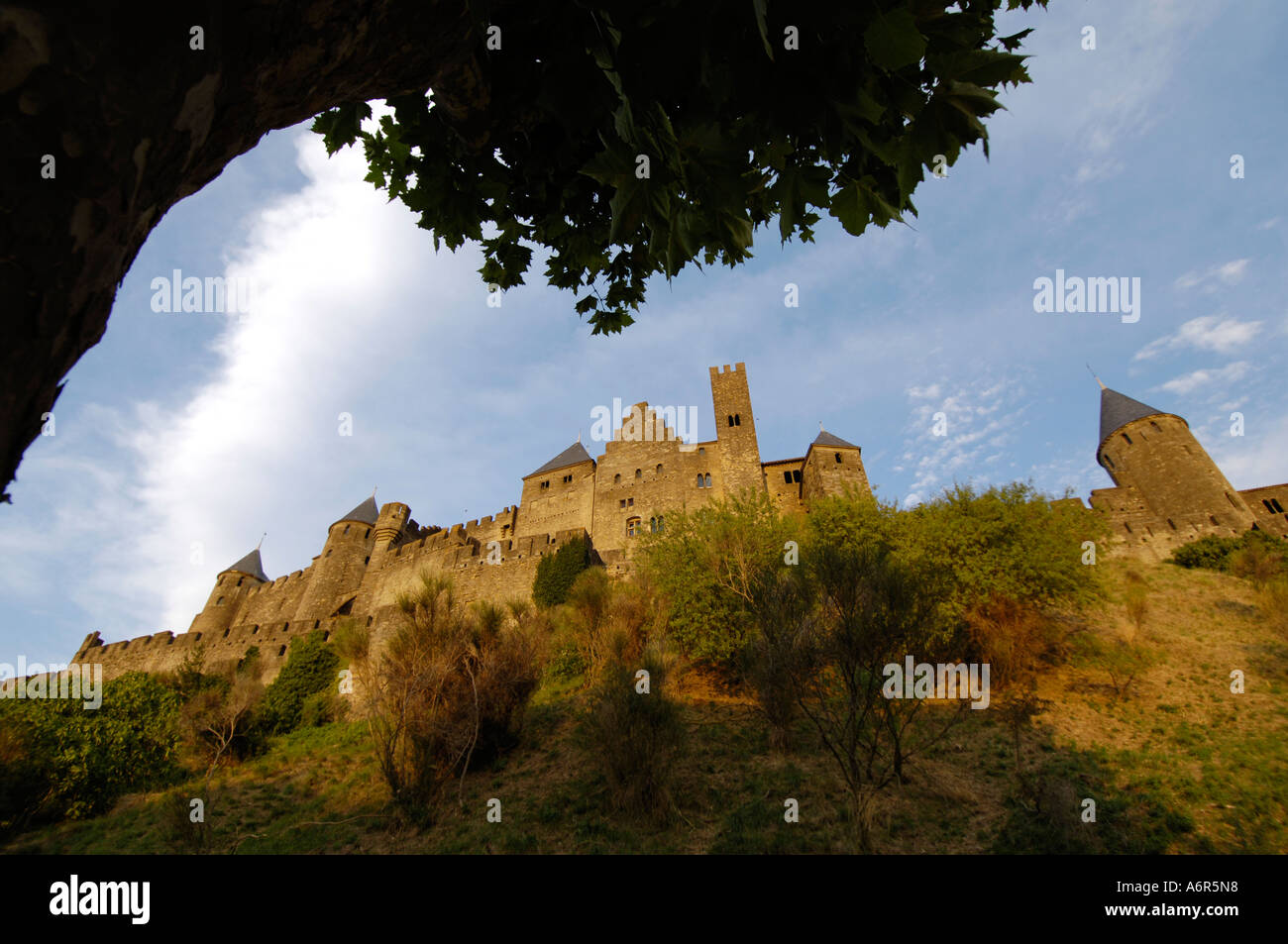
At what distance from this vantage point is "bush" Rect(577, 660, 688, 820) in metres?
9.27

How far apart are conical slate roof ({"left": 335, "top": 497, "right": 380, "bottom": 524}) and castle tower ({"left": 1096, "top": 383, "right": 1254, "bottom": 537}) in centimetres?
4622

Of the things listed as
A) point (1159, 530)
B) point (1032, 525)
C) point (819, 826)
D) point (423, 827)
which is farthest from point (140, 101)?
point (1159, 530)

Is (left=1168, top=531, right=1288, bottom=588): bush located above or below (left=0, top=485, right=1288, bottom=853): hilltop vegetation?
above

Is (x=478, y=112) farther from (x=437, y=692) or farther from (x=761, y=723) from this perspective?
(x=761, y=723)

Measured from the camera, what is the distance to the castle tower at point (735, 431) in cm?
3325

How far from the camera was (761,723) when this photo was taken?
40.3 ft

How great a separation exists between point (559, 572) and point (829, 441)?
19125 mm

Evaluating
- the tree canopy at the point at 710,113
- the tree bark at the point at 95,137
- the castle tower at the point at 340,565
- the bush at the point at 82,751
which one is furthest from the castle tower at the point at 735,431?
the tree bark at the point at 95,137

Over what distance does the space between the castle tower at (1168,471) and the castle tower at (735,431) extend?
807 inches

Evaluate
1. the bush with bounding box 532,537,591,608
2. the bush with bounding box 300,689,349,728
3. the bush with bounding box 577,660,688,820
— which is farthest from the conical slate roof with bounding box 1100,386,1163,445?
the bush with bounding box 300,689,349,728

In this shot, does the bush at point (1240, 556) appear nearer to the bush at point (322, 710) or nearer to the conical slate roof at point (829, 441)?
the conical slate roof at point (829, 441)

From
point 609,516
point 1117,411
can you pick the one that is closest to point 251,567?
point 609,516

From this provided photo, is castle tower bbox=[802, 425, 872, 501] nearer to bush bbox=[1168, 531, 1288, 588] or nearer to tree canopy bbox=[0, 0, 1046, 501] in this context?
bush bbox=[1168, 531, 1288, 588]

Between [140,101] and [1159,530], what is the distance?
126 feet
